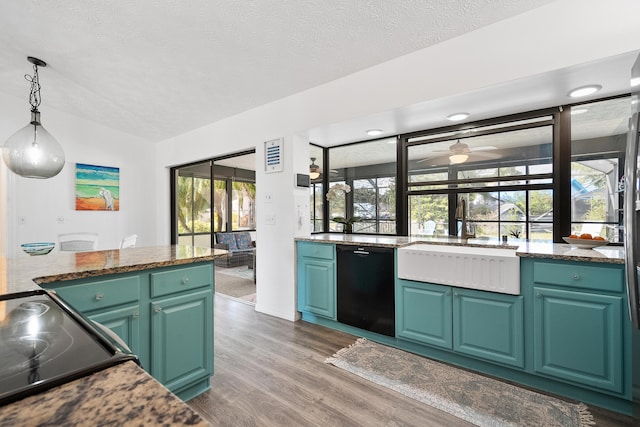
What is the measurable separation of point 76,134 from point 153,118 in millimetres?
1210

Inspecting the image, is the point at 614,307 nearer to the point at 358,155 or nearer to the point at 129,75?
the point at 358,155

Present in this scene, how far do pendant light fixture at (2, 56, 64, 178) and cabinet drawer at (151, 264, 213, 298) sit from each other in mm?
1429

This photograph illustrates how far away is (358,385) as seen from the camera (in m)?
2.00

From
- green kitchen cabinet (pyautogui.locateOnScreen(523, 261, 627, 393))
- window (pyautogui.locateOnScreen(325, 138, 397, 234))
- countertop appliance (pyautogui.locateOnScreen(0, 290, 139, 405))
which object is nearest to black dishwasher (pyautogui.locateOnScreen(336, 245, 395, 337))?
window (pyautogui.locateOnScreen(325, 138, 397, 234))

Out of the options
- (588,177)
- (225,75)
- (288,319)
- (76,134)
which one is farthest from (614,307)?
(76,134)

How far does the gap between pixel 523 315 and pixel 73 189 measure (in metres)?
5.42

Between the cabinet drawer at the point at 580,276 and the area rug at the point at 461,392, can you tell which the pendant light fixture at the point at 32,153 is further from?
the cabinet drawer at the point at 580,276

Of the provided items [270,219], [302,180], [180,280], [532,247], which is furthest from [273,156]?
[532,247]

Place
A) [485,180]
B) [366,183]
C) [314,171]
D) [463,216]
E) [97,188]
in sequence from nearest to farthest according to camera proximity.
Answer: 1. [485,180]
2. [463,216]
3. [366,183]
4. [314,171]
5. [97,188]

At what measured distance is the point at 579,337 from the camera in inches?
71.6

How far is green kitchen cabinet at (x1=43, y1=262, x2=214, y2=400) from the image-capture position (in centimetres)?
146

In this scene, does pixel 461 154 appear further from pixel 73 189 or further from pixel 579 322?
pixel 73 189

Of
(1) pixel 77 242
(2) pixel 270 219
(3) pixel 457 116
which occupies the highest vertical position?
(3) pixel 457 116

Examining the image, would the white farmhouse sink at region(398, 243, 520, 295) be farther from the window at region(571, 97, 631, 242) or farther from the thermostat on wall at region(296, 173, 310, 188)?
the thermostat on wall at region(296, 173, 310, 188)
